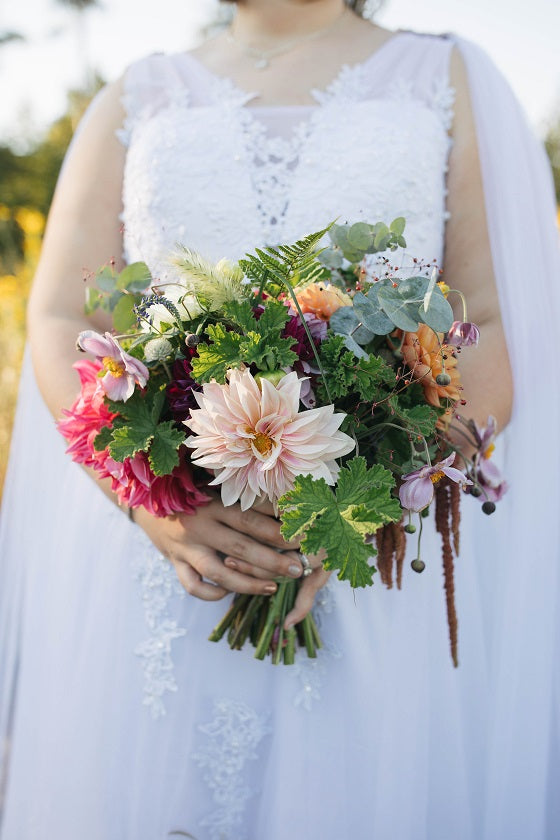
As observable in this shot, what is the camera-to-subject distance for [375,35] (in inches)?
80.3

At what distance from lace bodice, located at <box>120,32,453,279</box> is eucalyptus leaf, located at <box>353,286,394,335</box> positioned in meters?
0.67

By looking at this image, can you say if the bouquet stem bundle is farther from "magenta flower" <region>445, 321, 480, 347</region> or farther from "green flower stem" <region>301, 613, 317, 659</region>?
"magenta flower" <region>445, 321, 480, 347</region>

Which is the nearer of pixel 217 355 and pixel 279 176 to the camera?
pixel 217 355

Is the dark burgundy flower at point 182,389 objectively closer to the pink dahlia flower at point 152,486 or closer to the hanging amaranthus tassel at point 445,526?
the pink dahlia flower at point 152,486

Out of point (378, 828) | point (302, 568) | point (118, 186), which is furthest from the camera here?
point (118, 186)

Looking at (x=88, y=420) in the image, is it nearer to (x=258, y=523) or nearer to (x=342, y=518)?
(x=258, y=523)

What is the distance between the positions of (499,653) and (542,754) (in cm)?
25

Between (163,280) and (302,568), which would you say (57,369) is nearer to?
(163,280)

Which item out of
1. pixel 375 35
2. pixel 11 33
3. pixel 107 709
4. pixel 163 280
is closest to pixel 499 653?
pixel 107 709

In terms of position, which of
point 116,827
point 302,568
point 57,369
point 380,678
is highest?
point 57,369

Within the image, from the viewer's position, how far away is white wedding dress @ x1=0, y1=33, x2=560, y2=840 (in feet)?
5.20

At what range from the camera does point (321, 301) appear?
1.18 meters

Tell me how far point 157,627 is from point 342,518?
845mm

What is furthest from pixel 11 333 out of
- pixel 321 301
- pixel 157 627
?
pixel 321 301
